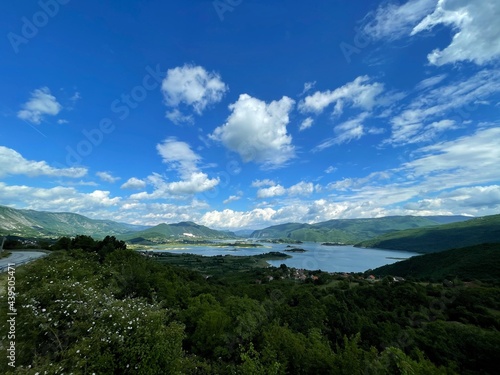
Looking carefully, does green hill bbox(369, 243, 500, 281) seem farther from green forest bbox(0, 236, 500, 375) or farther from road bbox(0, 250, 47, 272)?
road bbox(0, 250, 47, 272)

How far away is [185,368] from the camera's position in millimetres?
16844

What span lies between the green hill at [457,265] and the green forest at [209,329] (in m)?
48.3

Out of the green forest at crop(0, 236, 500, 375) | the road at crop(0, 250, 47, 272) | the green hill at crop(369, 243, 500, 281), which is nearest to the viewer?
the green forest at crop(0, 236, 500, 375)

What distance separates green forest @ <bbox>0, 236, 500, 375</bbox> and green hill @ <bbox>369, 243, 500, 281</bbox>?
1902 inches

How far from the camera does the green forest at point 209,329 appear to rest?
1259 cm

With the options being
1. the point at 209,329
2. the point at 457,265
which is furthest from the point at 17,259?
the point at 457,265

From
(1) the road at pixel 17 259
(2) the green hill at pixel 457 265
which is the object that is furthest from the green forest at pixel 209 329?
(2) the green hill at pixel 457 265

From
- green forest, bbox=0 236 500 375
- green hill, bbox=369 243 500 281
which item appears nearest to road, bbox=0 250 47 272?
green forest, bbox=0 236 500 375

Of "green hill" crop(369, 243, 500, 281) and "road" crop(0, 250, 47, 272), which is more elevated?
"road" crop(0, 250, 47, 272)

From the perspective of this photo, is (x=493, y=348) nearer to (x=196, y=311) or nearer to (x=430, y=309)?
(x=430, y=309)

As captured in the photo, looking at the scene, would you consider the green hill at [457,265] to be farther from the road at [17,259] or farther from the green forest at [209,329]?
the road at [17,259]

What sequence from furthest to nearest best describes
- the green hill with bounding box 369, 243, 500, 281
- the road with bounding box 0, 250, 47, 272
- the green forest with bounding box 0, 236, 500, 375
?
the green hill with bounding box 369, 243, 500, 281
the road with bounding box 0, 250, 47, 272
the green forest with bounding box 0, 236, 500, 375

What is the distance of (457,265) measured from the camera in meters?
120

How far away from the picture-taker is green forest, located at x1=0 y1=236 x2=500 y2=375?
41.3 ft
